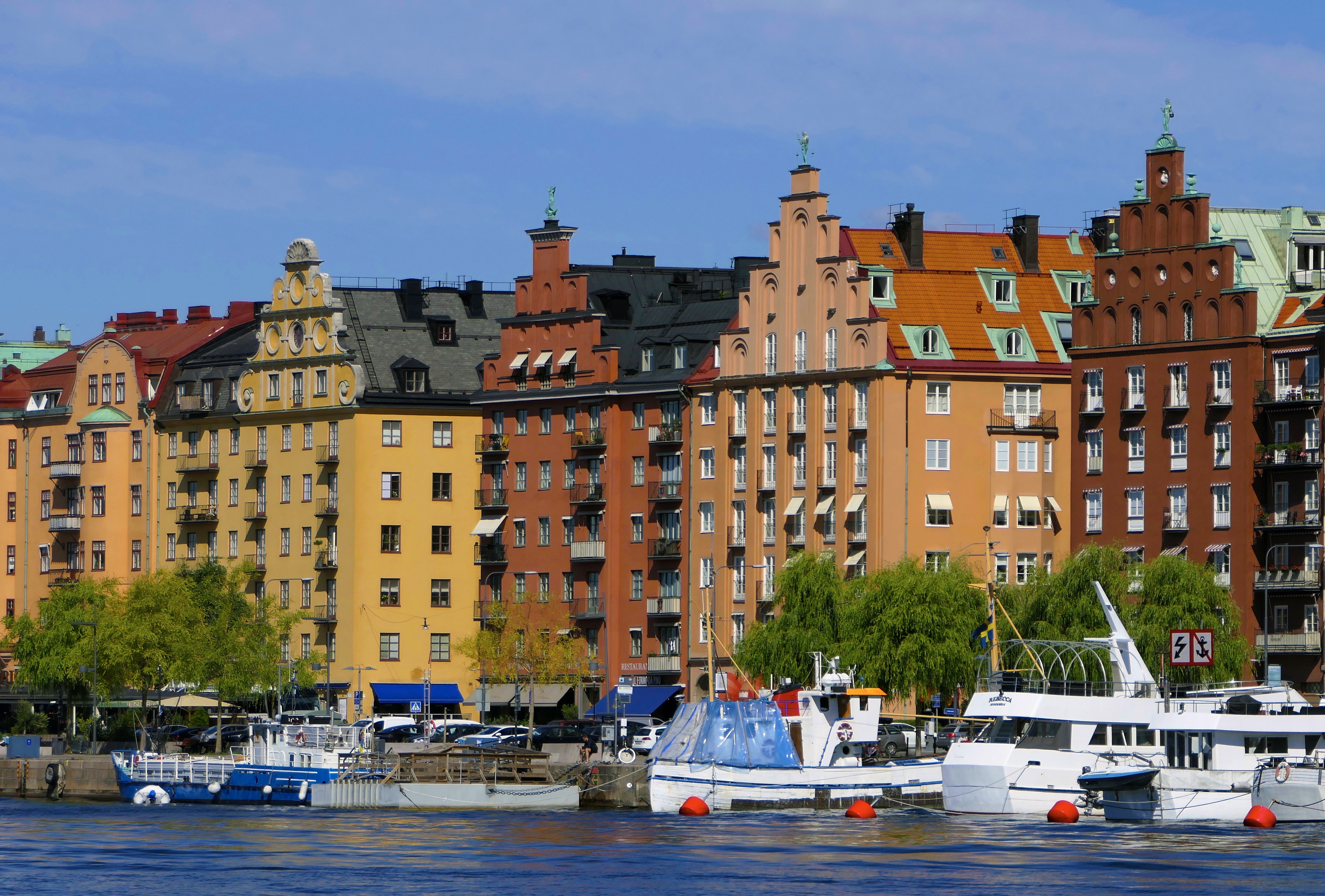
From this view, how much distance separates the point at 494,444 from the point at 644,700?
22297mm

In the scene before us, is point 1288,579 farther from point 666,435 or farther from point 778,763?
point 666,435

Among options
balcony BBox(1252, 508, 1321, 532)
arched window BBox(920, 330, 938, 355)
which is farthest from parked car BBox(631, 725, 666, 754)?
balcony BBox(1252, 508, 1321, 532)

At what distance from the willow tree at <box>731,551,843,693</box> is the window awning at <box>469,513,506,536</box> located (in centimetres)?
3306

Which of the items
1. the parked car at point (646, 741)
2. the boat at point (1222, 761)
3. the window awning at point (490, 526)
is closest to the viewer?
the boat at point (1222, 761)

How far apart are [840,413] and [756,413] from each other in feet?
22.9

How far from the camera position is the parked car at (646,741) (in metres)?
150

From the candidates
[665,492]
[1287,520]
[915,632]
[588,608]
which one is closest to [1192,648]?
[915,632]

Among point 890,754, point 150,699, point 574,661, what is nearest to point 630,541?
point 574,661

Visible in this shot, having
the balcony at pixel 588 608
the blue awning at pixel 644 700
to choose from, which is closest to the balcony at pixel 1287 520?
the blue awning at pixel 644 700

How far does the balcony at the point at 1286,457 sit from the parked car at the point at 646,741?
3407 centimetres

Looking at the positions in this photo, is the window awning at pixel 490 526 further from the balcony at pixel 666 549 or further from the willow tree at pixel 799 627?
the willow tree at pixel 799 627

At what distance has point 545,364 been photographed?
192 meters

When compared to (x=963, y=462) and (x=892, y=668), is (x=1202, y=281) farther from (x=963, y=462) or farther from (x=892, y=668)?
(x=892, y=668)

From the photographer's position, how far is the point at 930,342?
569ft
